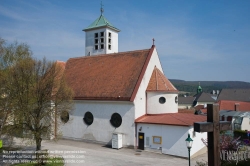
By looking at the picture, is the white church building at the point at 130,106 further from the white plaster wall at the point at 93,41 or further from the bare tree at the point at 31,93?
the bare tree at the point at 31,93

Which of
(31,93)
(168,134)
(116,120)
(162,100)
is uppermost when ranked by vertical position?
(31,93)

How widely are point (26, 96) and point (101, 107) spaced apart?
9.21 m

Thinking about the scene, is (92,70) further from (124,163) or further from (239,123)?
(239,123)

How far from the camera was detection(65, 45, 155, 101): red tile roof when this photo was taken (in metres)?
22.2

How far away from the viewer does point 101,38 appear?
32.6 m

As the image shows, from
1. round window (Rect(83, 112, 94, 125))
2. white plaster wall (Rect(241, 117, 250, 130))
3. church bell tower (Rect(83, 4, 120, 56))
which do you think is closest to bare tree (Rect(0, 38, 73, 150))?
round window (Rect(83, 112, 94, 125))

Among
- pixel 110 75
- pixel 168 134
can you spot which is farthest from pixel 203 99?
pixel 168 134

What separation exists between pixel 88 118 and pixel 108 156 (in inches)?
259

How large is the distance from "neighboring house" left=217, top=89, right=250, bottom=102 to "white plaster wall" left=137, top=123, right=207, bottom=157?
58617 millimetres

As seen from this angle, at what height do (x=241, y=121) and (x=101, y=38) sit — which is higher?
(x=101, y=38)

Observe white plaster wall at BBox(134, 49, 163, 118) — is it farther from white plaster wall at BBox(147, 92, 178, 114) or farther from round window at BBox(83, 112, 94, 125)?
round window at BBox(83, 112, 94, 125)

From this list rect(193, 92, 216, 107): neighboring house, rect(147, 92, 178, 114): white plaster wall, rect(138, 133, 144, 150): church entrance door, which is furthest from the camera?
rect(193, 92, 216, 107): neighboring house

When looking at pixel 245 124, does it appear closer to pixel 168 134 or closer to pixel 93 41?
pixel 168 134

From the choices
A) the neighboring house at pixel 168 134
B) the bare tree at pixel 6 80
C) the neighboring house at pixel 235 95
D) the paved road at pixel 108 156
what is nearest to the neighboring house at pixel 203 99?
the neighboring house at pixel 235 95
